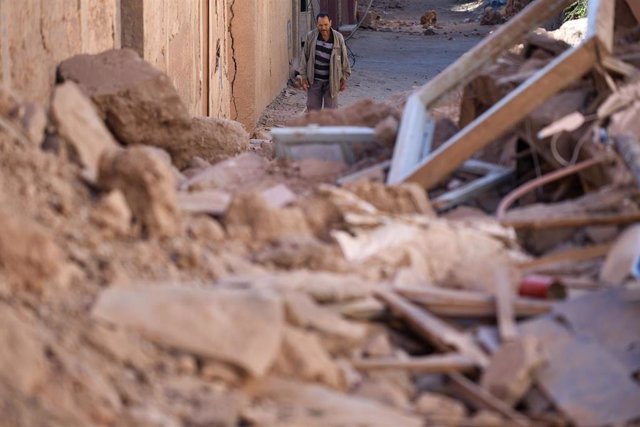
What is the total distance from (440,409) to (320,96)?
9.48m

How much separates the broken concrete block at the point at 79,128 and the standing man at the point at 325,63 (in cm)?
726

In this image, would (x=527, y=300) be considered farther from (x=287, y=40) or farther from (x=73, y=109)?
(x=287, y=40)

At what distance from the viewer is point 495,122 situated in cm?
615

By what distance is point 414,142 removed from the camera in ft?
21.7

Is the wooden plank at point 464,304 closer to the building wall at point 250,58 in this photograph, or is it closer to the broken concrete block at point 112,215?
the broken concrete block at point 112,215

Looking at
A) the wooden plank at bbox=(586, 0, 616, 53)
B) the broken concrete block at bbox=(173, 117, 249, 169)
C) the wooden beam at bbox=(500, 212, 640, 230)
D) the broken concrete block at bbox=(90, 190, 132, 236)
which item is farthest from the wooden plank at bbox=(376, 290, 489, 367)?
the broken concrete block at bbox=(173, 117, 249, 169)

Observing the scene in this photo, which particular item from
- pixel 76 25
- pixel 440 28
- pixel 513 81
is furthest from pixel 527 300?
pixel 440 28

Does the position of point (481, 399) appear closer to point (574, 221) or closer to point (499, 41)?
point (574, 221)

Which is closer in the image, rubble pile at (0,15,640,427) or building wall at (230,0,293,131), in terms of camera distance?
rubble pile at (0,15,640,427)

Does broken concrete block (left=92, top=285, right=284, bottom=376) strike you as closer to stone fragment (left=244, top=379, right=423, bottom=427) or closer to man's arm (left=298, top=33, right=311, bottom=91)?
stone fragment (left=244, top=379, right=423, bottom=427)

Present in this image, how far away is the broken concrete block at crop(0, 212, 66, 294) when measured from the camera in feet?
13.2

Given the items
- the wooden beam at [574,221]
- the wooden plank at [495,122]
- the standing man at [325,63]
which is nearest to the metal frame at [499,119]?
the wooden plank at [495,122]

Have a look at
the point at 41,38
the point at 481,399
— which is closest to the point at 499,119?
the point at 481,399

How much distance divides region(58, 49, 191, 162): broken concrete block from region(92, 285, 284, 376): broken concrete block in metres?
3.23
